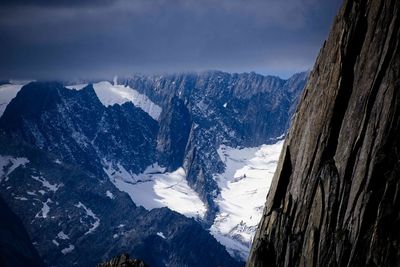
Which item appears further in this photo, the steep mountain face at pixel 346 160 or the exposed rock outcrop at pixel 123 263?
the exposed rock outcrop at pixel 123 263

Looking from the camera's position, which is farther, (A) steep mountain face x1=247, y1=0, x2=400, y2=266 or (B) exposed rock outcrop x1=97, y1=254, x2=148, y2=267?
(B) exposed rock outcrop x1=97, y1=254, x2=148, y2=267

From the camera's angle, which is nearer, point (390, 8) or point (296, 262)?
point (390, 8)

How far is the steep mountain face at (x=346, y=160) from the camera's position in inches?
1624

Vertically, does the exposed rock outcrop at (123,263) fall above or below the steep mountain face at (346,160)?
below

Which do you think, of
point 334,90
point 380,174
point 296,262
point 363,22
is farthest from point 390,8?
point 296,262

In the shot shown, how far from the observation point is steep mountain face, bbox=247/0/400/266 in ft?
135

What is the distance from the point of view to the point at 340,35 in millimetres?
45125

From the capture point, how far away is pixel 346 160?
142 ft

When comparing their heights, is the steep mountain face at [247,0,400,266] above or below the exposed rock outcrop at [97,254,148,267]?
above

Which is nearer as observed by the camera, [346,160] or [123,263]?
[346,160]

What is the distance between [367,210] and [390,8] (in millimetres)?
12149

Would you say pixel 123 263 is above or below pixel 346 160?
below

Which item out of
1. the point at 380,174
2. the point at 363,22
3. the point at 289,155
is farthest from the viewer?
the point at 289,155

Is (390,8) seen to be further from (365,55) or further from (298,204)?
(298,204)
